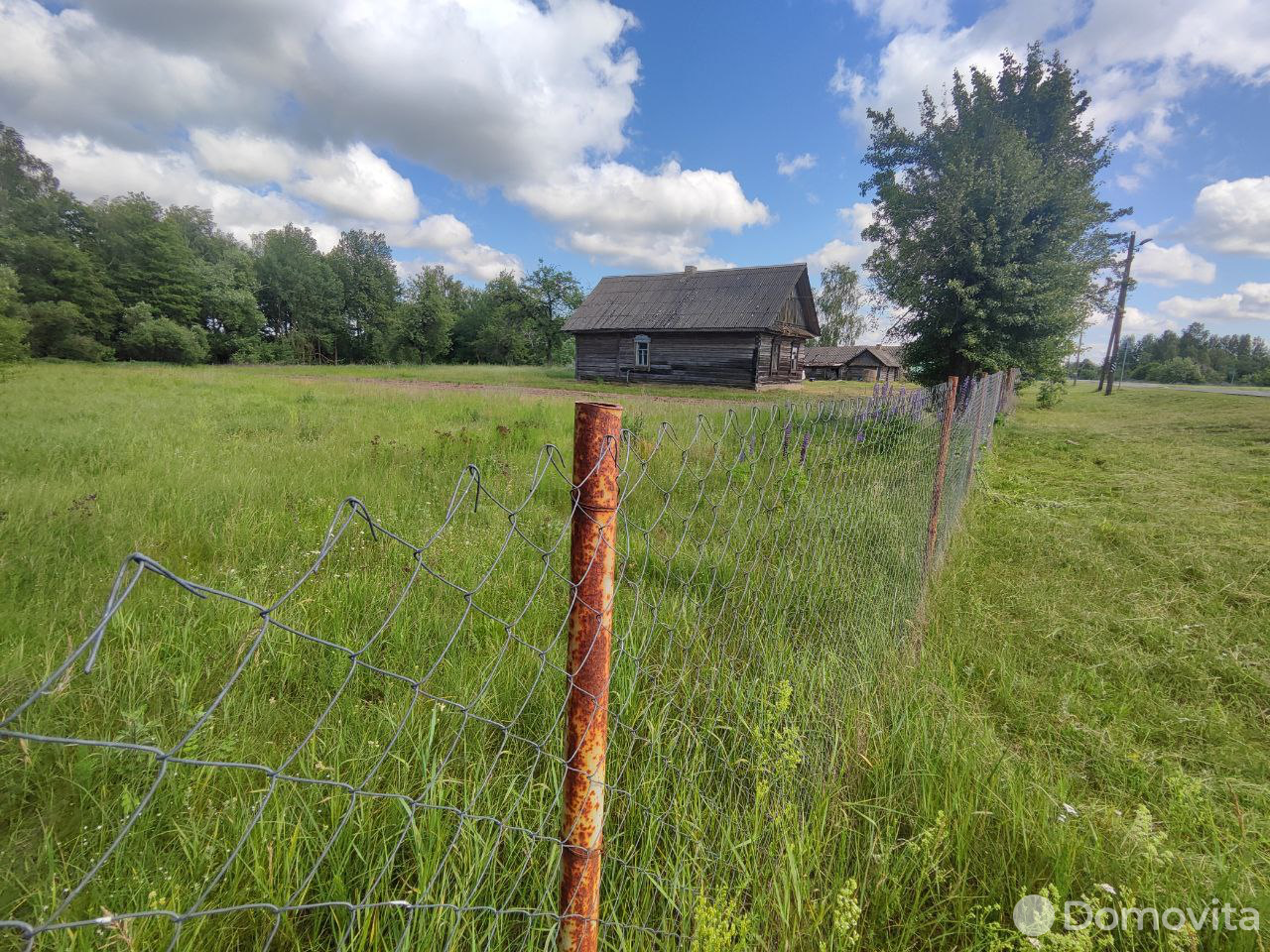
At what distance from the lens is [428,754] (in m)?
1.78

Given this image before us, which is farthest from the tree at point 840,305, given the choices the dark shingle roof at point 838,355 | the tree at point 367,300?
the tree at point 367,300

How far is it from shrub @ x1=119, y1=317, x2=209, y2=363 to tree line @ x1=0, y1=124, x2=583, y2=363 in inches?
3.0

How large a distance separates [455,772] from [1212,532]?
21.7ft

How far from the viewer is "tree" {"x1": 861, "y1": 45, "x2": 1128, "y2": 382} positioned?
32.2 feet

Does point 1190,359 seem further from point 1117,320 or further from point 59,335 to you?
point 59,335

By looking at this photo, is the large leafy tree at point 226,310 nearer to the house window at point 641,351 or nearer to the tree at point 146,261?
the tree at point 146,261

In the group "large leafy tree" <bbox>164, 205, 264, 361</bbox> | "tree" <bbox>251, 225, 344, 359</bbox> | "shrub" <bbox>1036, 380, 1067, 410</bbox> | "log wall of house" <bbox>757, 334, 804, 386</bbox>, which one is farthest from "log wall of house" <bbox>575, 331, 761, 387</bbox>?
"tree" <bbox>251, 225, 344, 359</bbox>

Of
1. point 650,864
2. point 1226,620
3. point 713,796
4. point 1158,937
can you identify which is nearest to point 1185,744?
point 1158,937

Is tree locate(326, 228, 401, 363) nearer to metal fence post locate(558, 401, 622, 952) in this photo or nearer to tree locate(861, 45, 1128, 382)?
tree locate(861, 45, 1128, 382)

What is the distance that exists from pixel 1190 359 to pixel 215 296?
4029 inches

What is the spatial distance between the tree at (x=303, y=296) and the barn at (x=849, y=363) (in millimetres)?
43666

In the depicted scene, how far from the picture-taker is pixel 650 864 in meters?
1.57

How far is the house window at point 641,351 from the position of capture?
2428 centimetres

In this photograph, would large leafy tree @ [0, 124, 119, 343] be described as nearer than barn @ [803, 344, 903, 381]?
Yes
